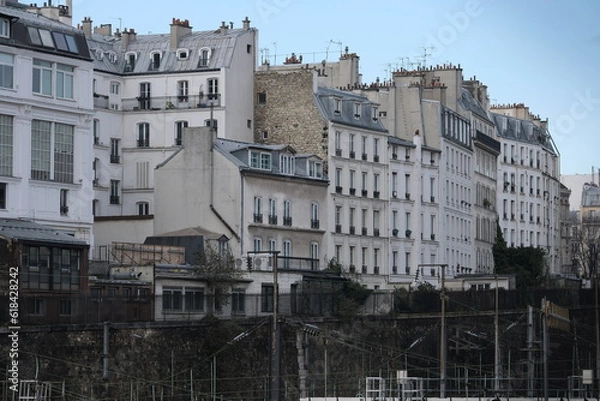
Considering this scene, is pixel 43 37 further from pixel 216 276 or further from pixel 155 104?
pixel 155 104

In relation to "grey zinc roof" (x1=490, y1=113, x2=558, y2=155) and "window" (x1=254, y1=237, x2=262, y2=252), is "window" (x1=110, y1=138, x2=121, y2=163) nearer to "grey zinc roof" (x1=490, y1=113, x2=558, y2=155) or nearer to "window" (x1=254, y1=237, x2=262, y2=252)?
"window" (x1=254, y1=237, x2=262, y2=252)

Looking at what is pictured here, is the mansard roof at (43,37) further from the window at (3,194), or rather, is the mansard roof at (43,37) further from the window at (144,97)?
the window at (144,97)

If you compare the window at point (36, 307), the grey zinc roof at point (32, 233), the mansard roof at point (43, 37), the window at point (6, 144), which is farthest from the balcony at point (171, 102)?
the window at point (36, 307)

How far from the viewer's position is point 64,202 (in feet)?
293

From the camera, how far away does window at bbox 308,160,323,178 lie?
342 feet

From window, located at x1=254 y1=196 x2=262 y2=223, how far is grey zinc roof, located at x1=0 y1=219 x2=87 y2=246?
16097 millimetres

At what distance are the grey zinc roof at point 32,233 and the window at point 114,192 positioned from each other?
20.7 meters

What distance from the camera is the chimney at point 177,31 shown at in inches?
4316

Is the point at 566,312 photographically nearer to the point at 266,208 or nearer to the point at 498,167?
the point at 266,208

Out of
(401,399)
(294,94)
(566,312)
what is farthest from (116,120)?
(401,399)

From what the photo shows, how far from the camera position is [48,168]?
290ft

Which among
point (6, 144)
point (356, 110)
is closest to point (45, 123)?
point (6, 144)

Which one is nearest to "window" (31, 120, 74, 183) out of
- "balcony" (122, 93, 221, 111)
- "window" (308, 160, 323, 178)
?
"balcony" (122, 93, 221, 111)

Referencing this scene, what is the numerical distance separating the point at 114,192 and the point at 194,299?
2104 cm
